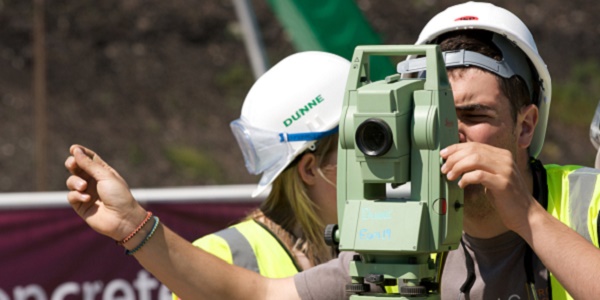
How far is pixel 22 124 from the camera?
13.8 metres

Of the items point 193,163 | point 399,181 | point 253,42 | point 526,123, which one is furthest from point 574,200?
point 193,163

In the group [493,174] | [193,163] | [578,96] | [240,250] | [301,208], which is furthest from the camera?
[578,96]

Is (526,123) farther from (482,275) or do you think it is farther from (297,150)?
(297,150)

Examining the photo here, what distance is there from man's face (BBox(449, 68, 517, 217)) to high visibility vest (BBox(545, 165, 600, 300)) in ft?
0.54

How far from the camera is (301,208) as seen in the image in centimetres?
359

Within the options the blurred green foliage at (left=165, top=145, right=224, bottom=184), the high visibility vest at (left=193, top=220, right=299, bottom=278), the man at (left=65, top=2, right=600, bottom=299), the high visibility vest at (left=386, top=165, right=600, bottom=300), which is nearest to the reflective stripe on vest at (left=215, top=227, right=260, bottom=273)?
the high visibility vest at (left=193, top=220, right=299, bottom=278)

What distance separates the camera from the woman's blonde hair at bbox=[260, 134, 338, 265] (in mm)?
3592

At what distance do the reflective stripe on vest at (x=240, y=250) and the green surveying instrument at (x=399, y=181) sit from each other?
3.64ft

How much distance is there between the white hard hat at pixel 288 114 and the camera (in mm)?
3596

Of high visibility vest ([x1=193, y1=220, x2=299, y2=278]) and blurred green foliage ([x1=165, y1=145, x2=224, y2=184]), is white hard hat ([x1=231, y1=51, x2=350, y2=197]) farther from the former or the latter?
blurred green foliage ([x1=165, y1=145, x2=224, y2=184])

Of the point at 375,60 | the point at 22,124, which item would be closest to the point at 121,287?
the point at 375,60

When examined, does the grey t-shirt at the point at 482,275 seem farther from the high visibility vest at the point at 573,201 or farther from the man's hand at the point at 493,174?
the man's hand at the point at 493,174

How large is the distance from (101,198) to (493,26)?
99cm

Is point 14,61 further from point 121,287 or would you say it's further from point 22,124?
point 121,287
